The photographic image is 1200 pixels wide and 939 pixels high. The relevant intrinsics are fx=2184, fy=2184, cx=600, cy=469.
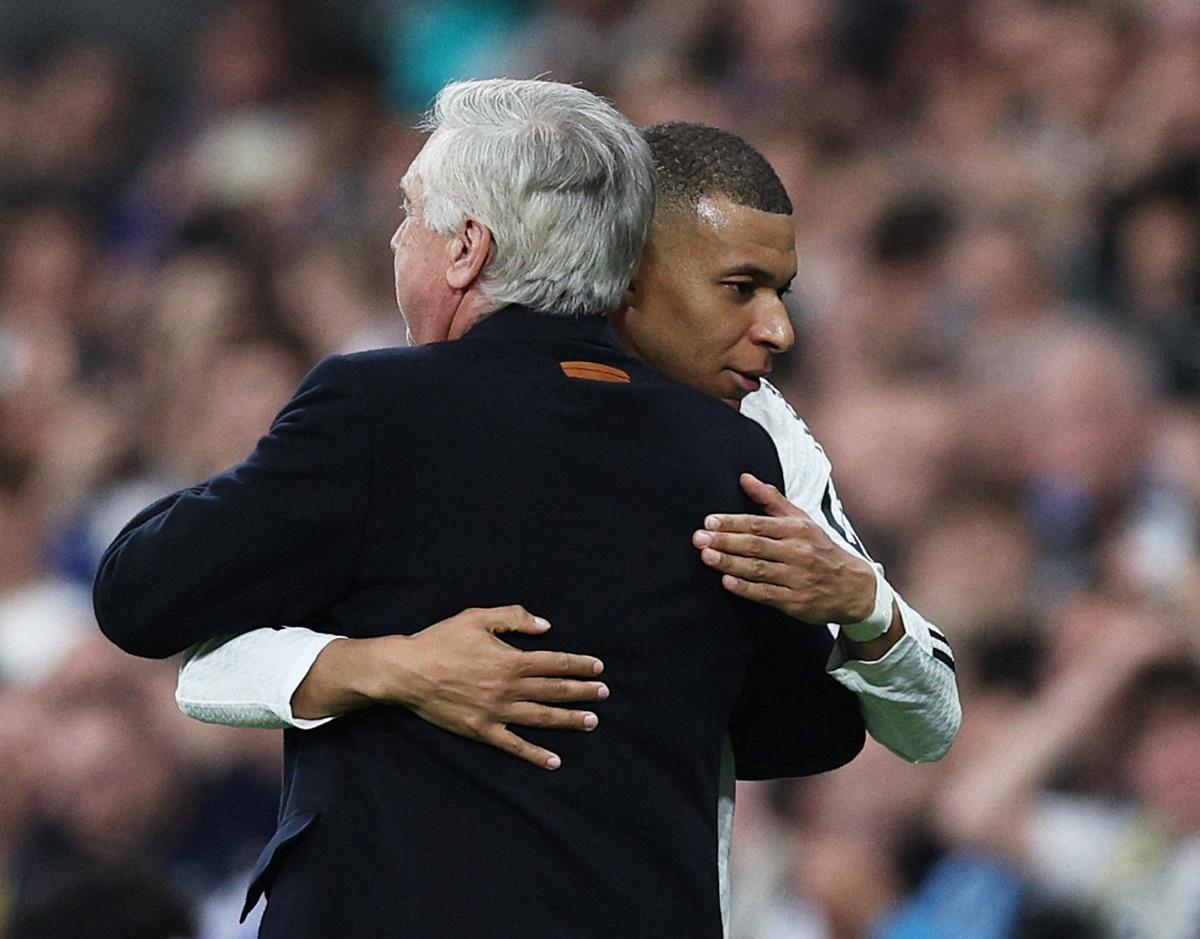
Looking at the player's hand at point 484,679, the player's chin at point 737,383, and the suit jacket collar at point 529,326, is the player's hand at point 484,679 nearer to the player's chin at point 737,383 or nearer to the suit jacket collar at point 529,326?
the suit jacket collar at point 529,326

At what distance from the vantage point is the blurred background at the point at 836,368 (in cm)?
396

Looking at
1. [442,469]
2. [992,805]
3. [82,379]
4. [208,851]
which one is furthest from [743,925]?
[82,379]

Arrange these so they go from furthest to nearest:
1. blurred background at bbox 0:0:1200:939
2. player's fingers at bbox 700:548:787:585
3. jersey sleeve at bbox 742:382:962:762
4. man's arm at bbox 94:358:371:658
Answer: blurred background at bbox 0:0:1200:939 → jersey sleeve at bbox 742:382:962:762 → player's fingers at bbox 700:548:787:585 → man's arm at bbox 94:358:371:658

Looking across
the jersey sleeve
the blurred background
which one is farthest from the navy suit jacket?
the blurred background

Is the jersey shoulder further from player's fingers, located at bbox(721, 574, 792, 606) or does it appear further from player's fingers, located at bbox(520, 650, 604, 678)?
player's fingers, located at bbox(520, 650, 604, 678)

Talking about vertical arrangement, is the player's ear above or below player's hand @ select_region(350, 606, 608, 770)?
above

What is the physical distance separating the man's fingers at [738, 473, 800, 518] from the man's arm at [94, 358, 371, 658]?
33cm

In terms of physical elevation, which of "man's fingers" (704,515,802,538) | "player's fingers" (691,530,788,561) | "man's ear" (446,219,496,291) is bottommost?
"player's fingers" (691,530,788,561)

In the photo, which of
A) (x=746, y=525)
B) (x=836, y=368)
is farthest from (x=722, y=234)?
(x=836, y=368)

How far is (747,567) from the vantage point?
1.81m

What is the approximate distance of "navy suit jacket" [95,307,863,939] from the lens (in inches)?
67.4

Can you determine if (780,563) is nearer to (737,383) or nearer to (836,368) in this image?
(737,383)

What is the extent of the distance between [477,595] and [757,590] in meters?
0.24

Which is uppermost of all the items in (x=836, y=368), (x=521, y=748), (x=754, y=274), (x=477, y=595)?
(x=754, y=274)
